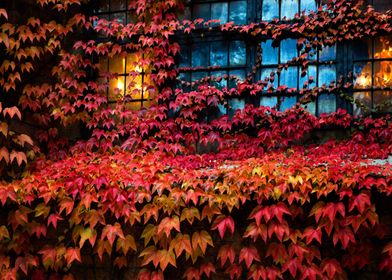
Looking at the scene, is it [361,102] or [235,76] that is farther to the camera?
[235,76]

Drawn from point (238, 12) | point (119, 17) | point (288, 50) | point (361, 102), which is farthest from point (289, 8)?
point (119, 17)

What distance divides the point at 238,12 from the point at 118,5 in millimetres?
1634

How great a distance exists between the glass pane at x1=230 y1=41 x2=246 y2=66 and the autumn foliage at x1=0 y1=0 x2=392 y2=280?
7.4 inches

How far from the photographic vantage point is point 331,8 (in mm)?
6586

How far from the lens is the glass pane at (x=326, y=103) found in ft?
21.4

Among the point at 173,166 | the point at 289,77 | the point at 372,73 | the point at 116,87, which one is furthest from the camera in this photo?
the point at 116,87

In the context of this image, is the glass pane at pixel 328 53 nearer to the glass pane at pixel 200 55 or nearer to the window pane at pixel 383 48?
the window pane at pixel 383 48

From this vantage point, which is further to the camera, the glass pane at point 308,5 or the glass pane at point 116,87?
the glass pane at point 116,87

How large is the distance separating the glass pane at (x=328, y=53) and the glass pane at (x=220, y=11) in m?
1.28

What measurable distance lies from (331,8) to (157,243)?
339cm

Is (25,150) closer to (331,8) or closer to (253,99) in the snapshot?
(253,99)

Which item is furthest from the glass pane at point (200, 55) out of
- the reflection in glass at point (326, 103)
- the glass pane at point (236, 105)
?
the reflection in glass at point (326, 103)

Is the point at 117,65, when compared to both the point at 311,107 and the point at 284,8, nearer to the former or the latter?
the point at 284,8

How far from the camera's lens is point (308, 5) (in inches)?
265
